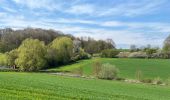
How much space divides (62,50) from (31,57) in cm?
2031

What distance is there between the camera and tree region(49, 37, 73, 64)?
116500 millimetres

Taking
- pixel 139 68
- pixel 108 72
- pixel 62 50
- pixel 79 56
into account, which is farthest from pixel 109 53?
pixel 108 72

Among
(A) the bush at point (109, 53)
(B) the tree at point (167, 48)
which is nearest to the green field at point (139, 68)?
(B) the tree at point (167, 48)

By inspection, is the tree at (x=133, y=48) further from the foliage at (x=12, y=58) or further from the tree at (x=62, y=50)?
the foliage at (x=12, y=58)

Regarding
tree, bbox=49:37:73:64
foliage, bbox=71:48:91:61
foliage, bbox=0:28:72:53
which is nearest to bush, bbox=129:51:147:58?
foliage, bbox=71:48:91:61

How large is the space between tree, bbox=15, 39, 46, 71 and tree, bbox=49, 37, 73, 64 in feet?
44.2

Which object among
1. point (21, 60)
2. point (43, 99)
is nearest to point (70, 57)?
point (21, 60)

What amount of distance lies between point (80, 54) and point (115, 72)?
54.7 meters

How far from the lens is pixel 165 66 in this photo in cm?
10300

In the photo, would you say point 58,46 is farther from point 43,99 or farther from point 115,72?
point 43,99

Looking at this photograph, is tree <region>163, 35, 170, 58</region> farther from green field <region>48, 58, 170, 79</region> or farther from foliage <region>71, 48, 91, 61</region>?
foliage <region>71, 48, 91, 61</region>

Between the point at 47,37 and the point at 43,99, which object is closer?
the point at 43,99

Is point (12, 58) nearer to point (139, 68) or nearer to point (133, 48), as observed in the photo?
point (139, 68)

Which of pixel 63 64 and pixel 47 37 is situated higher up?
pixel 47 37
